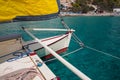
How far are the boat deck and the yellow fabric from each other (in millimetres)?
2059

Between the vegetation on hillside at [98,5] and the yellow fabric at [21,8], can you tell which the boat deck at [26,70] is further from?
the vegetation on hillside at [98,5]

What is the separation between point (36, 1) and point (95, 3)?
15419 cm

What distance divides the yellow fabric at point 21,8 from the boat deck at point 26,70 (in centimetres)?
206

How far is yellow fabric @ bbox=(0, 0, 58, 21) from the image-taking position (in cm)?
574

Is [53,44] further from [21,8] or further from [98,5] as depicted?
[98,5]

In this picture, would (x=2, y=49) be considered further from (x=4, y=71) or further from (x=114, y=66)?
(x=114, y=66)

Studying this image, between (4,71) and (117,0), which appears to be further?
(117,0)

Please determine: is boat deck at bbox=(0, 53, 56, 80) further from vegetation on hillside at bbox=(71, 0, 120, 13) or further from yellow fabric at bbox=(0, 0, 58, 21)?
vegetation on hillside at bbox=(71, 0, 120, 13)

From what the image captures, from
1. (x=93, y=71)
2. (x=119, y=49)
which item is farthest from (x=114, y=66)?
(x=119, y=49)

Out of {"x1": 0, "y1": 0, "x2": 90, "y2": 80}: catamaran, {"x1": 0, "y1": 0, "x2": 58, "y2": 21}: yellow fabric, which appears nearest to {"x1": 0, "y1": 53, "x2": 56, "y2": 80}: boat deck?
{"x1": 0, "y1": 0, "x2": 90, "y2": 80}: catamaran

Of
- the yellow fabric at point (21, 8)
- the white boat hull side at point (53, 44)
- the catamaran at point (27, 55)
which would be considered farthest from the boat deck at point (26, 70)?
the white boat hull side at point (53, 44)

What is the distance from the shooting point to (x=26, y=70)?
271 inches

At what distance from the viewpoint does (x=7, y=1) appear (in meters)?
5.73

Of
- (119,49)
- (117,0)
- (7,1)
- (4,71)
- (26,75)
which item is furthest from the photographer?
(117,0)
